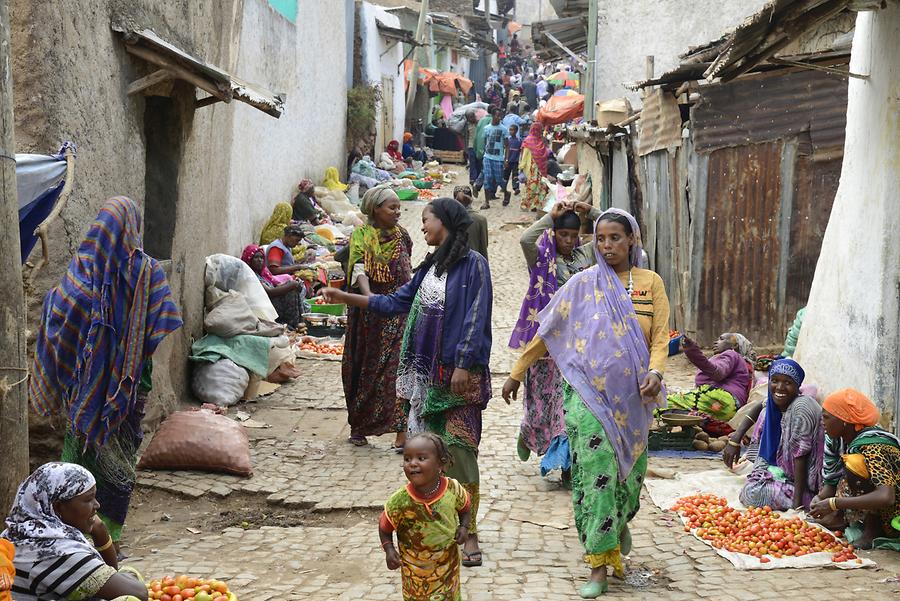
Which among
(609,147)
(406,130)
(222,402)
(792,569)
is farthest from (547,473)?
(406,130)

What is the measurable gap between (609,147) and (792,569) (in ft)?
37.8

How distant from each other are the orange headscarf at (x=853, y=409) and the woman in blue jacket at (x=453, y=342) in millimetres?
1906

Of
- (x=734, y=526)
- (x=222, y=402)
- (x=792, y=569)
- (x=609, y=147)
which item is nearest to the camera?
(x=792, y=569)

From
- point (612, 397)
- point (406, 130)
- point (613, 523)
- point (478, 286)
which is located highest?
point (406, 130)

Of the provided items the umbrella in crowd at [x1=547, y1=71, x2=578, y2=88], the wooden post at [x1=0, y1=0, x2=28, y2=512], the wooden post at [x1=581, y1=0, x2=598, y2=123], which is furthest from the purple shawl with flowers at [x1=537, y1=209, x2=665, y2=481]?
the umbrella in crowd at [x1=547, y1=71, x2=578, y2=88]

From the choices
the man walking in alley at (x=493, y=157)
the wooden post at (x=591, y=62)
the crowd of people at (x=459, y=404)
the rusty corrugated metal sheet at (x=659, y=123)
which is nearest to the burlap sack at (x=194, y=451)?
the crowd of people at (x=459, y=404)

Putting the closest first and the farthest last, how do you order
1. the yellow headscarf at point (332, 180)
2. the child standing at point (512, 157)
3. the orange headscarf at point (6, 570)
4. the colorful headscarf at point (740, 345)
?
the orange headscarf at point (6, 570) → the colorful headscarf at point (740, 345) → the yellow headscarf at point (332, 180) → the child standing at point (512, 157)

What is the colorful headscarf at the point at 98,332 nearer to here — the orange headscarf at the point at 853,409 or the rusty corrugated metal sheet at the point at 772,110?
the orange headscarf at the point at 853,409

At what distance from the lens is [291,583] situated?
5.19 meters

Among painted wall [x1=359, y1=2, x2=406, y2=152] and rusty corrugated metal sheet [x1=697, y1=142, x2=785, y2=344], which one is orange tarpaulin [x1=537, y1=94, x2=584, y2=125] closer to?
→ painted wall [x1=359, y1=2, x2=406, y2=152]

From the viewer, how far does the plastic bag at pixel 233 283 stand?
969 cm

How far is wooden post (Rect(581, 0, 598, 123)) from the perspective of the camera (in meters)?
19.0

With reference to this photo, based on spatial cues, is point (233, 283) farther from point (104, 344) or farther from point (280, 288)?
point (104, 344)

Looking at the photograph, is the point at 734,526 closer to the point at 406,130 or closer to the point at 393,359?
the point at 393,359
